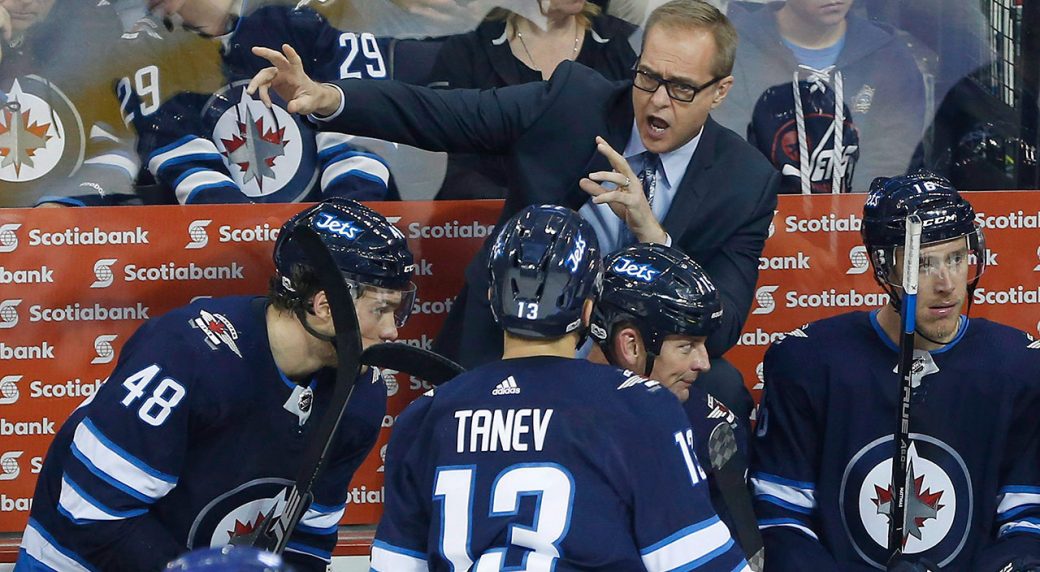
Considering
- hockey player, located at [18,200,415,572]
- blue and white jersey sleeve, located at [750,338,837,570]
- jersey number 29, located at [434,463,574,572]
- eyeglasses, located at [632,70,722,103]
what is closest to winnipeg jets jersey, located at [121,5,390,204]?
hockey player, located at [18,200,415,572]

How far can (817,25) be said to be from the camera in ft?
14.3

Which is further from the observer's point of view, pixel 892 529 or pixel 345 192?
pixel 345 192

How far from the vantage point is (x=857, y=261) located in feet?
14.6

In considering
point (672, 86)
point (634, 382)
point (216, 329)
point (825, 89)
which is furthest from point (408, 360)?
point (825, 89)

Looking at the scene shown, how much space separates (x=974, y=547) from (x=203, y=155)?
7.91ft

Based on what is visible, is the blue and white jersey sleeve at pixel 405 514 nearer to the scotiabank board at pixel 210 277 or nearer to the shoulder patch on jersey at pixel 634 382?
the shoulder patch on jersey at pixel 634 382

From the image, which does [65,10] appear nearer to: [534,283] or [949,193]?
[534,283]

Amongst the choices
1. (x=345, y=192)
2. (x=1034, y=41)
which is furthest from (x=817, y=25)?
(x=345, y=192)

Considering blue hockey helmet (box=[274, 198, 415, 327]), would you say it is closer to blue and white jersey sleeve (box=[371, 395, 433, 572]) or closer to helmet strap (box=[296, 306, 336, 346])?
helmet strap (box=[296, 306, 336, 346])

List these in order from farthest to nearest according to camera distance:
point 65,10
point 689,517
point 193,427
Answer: point 65,10
point 193,427
point 689,517

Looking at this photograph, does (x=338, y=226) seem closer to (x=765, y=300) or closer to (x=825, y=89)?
(x=765, y=300)

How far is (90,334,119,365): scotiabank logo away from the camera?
433 cm

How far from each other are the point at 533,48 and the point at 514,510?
2107mm

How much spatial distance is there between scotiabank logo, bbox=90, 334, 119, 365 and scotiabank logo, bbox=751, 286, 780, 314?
1.95 m
